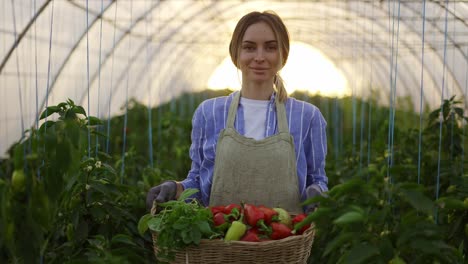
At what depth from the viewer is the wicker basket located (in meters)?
2.10

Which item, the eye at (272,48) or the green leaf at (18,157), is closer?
the green leaf at (18,157)

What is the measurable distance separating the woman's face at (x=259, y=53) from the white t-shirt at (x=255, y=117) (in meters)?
0.12

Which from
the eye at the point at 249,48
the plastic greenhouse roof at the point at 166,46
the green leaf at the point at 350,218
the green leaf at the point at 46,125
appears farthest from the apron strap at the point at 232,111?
the plastic greenhouse roof at the point at 166,46

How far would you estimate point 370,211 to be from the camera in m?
2.14

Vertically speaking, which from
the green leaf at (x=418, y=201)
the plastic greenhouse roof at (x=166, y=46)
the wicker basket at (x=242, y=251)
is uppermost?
the plastic greenhouse roof at (x=166, y=46)

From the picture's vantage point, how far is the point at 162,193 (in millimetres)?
2516

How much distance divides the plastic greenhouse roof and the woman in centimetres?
169

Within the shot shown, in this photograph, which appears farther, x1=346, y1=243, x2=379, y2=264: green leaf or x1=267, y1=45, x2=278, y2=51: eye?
x1=267, y1=45, x2=278, y2=51: eye

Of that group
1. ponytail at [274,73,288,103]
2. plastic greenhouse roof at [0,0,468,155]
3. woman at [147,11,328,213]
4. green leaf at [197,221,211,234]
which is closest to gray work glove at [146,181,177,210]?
woman at [147,11,328,213]

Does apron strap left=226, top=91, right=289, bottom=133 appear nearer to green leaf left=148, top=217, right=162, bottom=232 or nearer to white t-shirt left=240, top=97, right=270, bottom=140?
white t-shirt left=240, top=97, right=270, bottom=140

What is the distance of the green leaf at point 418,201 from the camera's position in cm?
190

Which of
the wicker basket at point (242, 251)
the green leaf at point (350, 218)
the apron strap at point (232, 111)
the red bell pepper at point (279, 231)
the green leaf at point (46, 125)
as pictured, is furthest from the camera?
the apron strap at point (232, 111)

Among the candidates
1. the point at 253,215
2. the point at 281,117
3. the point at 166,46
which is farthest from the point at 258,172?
the point at 166,46

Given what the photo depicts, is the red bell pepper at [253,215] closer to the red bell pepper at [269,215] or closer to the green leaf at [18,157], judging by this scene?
the red bell pepper at [269,215]
